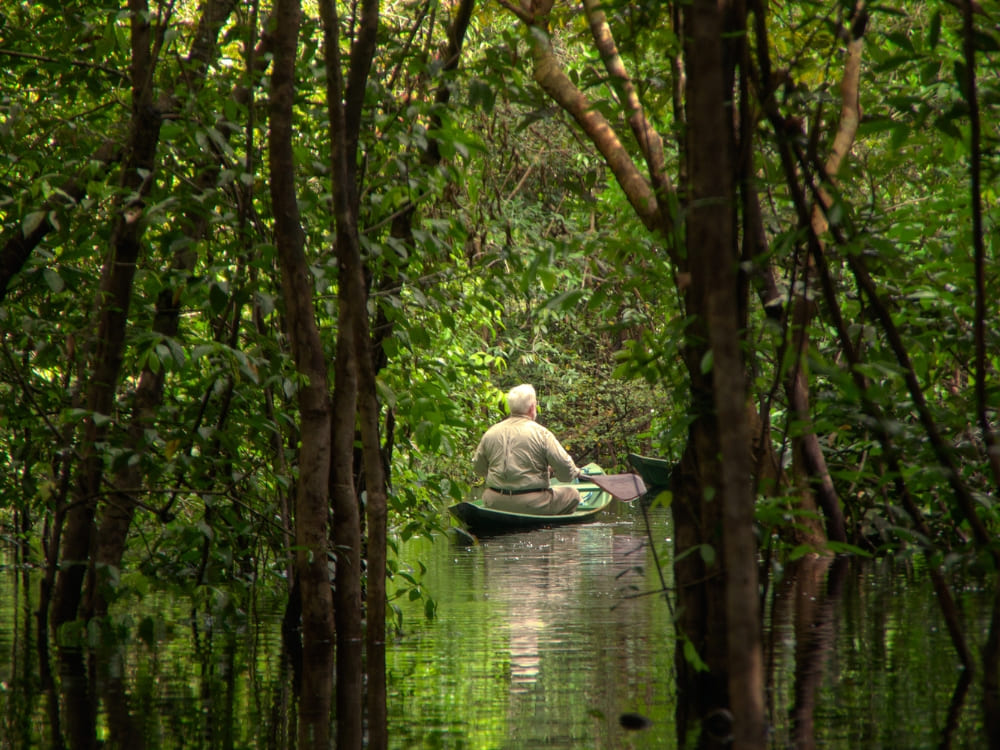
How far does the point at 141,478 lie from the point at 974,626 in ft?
11.6

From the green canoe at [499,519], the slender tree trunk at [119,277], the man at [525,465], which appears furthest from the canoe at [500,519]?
the slender tree trunk at [119,277]

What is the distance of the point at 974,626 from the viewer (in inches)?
188

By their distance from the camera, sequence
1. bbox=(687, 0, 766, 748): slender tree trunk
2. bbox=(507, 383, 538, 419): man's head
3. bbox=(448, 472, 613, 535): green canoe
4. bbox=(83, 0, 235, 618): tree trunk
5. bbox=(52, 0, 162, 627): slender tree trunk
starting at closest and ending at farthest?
bbox=(687, 0, 766, 748): slender tree trunk < bbox=(52, 0, 162, 627): slender tree trunk < bbox=(83, 0, 235, 618): tree trunk < bbox=(448, 472, 613, 535): green canoe < bbox=(507, 383, 538, 419): man's head

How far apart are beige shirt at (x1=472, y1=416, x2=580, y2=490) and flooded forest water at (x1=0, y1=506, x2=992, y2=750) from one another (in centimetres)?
635

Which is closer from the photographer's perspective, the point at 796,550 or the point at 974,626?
the point at 796,550

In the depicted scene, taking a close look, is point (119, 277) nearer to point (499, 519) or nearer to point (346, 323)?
point (346, 323)

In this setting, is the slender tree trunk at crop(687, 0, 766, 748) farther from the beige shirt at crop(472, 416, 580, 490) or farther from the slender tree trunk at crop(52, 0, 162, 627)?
the beige shirt at crop(472, 416, 580, 490)

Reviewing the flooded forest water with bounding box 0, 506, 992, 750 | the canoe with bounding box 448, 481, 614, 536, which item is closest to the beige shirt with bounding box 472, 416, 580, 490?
the canoe with bounding box 448, 481, 614, 536

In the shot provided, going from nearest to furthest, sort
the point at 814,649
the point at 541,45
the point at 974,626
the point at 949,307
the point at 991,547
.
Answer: the point at 991,547 → the point at 541,45 → the point at 949,307 → the point at 814,649 → the point at 974,626

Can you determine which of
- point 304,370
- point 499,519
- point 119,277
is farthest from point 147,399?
point 499,519

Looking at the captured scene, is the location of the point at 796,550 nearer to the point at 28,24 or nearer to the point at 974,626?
the point at 974,626

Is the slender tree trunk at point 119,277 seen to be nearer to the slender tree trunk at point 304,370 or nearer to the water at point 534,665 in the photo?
the slender tree trunk at point 304,370

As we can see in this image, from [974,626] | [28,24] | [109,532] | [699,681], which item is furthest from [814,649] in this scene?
[28,24]

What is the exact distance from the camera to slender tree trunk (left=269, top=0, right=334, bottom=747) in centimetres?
417
